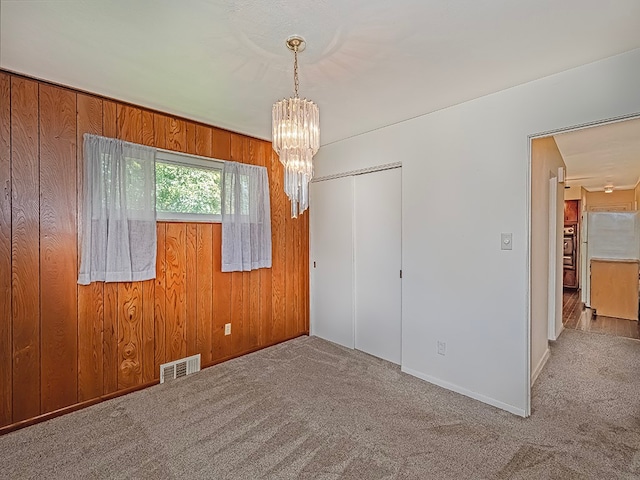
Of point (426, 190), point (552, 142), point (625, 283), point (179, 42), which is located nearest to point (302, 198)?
point (179, 42)

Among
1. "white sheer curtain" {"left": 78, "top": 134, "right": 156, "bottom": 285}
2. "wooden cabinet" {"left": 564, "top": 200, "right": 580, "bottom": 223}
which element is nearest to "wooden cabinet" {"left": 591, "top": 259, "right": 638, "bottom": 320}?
"wooden cabinet" {"left": 564, "top": 200, "right": 580, "bottom": 223}

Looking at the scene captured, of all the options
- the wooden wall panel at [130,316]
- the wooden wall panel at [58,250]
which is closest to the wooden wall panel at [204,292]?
the wooden wall panel at [130,316]

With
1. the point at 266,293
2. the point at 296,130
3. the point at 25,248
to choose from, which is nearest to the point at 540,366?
the point at 266,293

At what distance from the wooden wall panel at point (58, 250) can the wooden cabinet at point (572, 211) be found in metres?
9.29

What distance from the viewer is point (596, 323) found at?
4.71 m

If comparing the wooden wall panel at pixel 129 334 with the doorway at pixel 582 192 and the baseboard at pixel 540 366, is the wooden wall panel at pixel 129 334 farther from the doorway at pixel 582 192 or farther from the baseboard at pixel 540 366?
the baseboard at pixel 540 366

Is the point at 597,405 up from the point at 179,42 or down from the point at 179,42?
down

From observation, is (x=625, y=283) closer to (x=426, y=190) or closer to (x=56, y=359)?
(x=426, y=190)

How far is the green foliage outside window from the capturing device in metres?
2.94

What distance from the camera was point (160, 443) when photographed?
6.81 ft

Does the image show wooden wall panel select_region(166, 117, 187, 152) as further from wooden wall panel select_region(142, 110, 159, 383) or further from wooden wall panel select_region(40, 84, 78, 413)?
wooden wall panel select_region(40, 84, 78, 413)

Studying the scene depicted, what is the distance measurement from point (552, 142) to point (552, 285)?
1.71 metres

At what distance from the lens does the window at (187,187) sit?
2936 mm

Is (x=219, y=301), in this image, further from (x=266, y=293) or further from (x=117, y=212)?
(x=117, y=212)
